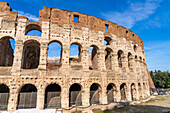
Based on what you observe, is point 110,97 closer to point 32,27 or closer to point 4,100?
point 4,100

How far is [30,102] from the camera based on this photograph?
30.6ft

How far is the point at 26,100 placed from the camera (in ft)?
30.7

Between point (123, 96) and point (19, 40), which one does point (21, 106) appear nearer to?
point (19, 40)

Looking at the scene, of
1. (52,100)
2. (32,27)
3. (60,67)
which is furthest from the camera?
(32,27)

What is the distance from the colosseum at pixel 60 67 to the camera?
936 centimetres

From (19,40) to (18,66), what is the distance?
2511 millimetres

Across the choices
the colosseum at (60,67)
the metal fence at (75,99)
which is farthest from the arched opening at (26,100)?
the metal fence at (75,99)

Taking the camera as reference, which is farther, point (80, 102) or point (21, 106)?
point (80, 102)

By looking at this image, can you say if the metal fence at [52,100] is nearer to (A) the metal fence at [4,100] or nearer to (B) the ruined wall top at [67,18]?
(A) the metal fence at [4,100]

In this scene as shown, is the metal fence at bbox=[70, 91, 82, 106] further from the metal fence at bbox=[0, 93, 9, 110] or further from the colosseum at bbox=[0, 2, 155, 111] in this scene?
the metal fence at bbox=[0, 93, 9, 110]

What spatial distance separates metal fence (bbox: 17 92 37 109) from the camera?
9.14m

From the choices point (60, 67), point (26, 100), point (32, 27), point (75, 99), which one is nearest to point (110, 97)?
point (75, 99)

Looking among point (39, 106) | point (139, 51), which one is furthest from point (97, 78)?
point (139, 51)

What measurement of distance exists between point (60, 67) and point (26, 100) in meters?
4.14
